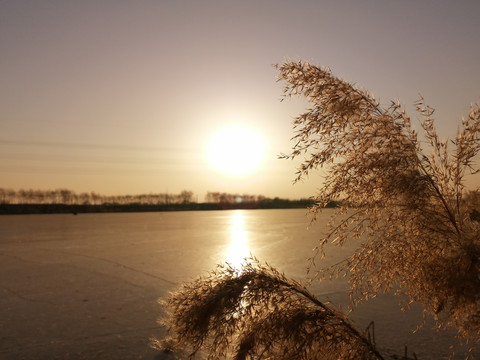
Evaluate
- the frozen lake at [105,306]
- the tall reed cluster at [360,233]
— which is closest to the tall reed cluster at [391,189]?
the tall reed cluster at [360,233]

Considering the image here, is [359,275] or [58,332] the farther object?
[58,332]

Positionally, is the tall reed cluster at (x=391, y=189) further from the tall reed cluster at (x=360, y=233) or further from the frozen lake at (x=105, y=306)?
the frozen lake at (x=105, y=306)

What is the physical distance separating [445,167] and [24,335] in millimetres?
8063

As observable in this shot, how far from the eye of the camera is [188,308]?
2.86m

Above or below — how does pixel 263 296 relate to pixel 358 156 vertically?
below

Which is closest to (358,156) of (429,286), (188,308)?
(429,286)

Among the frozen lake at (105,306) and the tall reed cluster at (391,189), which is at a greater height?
the tall reed cluster at (391,189)

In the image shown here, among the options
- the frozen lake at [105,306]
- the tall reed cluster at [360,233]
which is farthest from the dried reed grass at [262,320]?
the frozen lake at [105,306]

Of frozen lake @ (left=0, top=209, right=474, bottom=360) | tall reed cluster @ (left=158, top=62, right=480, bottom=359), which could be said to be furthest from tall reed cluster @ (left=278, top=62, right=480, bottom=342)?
frozen lake @ (left=0, top=209, right=474, bottom=360)

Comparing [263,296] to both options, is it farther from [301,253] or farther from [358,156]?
[301,253]

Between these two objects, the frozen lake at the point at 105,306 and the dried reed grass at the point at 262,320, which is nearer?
the dried reed grass at the point at 262,320

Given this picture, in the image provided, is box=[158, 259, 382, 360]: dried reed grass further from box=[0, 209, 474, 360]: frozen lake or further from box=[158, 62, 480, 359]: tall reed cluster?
box=[0, 209, 474, 360]: frozen lake

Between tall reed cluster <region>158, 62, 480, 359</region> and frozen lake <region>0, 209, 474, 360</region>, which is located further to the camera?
frozen lake <region>0, 209, 474, 360</region>

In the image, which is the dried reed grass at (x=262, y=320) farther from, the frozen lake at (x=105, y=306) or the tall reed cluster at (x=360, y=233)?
the frozen lake at (x=105, y=306)
